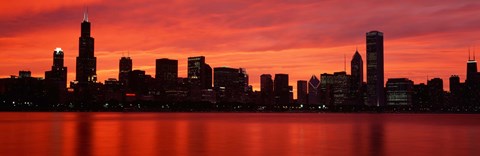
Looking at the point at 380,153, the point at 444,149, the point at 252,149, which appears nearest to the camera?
the point at 380,153

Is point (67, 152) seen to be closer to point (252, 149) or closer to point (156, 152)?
point (156, 152)

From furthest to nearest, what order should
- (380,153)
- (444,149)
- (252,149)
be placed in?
1. (444,149)
2. (252,149)
3. (380,153)

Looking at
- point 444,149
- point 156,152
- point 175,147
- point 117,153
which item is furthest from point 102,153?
point 444,149

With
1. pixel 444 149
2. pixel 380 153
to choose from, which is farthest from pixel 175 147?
pixel 444 149

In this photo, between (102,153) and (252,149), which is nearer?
(102,153)

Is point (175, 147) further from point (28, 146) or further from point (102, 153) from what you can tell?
point (28, 146)

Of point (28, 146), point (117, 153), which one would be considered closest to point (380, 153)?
point (117, 153)

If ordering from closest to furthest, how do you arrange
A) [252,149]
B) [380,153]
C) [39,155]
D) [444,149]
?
1. [39,155]
2. [380,153]
3. [252,149]
4. [444,149]

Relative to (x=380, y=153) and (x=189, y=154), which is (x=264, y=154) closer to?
(x=189, y=154)

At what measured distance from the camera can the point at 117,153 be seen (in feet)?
164

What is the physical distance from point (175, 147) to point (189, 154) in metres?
7.05

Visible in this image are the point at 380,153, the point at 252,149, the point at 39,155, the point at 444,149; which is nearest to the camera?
the point at 39,155

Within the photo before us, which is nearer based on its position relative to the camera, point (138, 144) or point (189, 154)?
point (189, 154)

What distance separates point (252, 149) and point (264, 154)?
4779 mm
